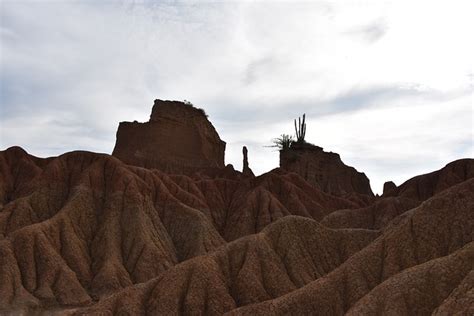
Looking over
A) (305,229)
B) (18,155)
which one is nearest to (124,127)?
(18,155)

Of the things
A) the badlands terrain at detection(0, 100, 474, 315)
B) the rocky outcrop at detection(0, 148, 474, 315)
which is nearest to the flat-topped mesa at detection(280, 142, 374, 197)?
the badlands terrain at detection(0, 100, 474, 315)

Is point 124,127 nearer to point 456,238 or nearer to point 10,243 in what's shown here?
→ point 10,243

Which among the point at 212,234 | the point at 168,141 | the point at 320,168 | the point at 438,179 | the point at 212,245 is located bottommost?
the point at 212,245

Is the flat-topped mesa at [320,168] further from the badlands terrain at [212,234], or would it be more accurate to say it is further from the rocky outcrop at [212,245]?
the rocky outcrop at [212,245]

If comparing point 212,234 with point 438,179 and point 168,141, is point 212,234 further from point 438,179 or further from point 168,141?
point 168,141

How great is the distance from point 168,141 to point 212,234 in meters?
36.2

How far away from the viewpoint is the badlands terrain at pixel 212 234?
40.2 m

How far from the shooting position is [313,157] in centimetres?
12675

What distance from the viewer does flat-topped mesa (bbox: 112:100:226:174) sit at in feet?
374

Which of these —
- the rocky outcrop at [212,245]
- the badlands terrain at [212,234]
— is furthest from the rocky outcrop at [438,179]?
the rocky outcrop at [212,245]

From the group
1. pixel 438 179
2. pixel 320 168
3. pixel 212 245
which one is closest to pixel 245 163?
pixel 320 168

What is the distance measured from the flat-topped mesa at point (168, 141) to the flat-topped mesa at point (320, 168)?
594 inches

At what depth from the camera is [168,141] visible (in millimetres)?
116625

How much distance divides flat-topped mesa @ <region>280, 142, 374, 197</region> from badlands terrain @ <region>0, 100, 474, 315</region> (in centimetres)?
31
